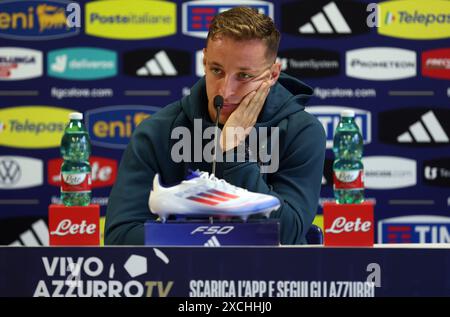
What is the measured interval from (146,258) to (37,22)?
3.29 m

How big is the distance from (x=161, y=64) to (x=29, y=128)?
834 mm

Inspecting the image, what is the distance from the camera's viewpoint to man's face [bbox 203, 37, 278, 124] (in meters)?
2.45

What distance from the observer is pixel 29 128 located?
487 cm

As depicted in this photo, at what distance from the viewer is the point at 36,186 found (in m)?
4.88

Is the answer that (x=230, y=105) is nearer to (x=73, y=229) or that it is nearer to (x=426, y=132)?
(x=73, y=229)

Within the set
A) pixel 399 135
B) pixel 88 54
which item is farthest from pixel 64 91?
pixel 399 135

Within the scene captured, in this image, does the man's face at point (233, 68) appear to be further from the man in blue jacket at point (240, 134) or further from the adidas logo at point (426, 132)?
the adidas logo at point (426, 132)

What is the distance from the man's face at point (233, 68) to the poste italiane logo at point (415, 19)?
2.40m

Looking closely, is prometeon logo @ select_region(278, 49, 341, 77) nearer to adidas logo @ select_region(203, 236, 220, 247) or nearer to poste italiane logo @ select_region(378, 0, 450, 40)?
poste italiane logo @ select_region(378, 0, 450, 40)

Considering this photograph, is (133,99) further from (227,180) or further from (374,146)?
(227,180)

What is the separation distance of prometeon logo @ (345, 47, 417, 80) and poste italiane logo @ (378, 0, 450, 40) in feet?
0.33

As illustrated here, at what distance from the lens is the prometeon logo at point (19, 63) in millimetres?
4883

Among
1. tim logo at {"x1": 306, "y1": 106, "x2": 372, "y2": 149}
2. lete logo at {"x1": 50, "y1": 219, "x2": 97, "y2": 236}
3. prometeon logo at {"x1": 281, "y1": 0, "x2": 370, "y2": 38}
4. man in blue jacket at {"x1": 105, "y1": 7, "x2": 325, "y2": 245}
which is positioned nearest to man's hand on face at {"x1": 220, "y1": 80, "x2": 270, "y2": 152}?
man in blue jacket at {"x1": 105, "y1": 7, "x2": 325, "y2": 245}

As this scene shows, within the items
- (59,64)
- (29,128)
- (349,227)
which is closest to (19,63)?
(59,64)
